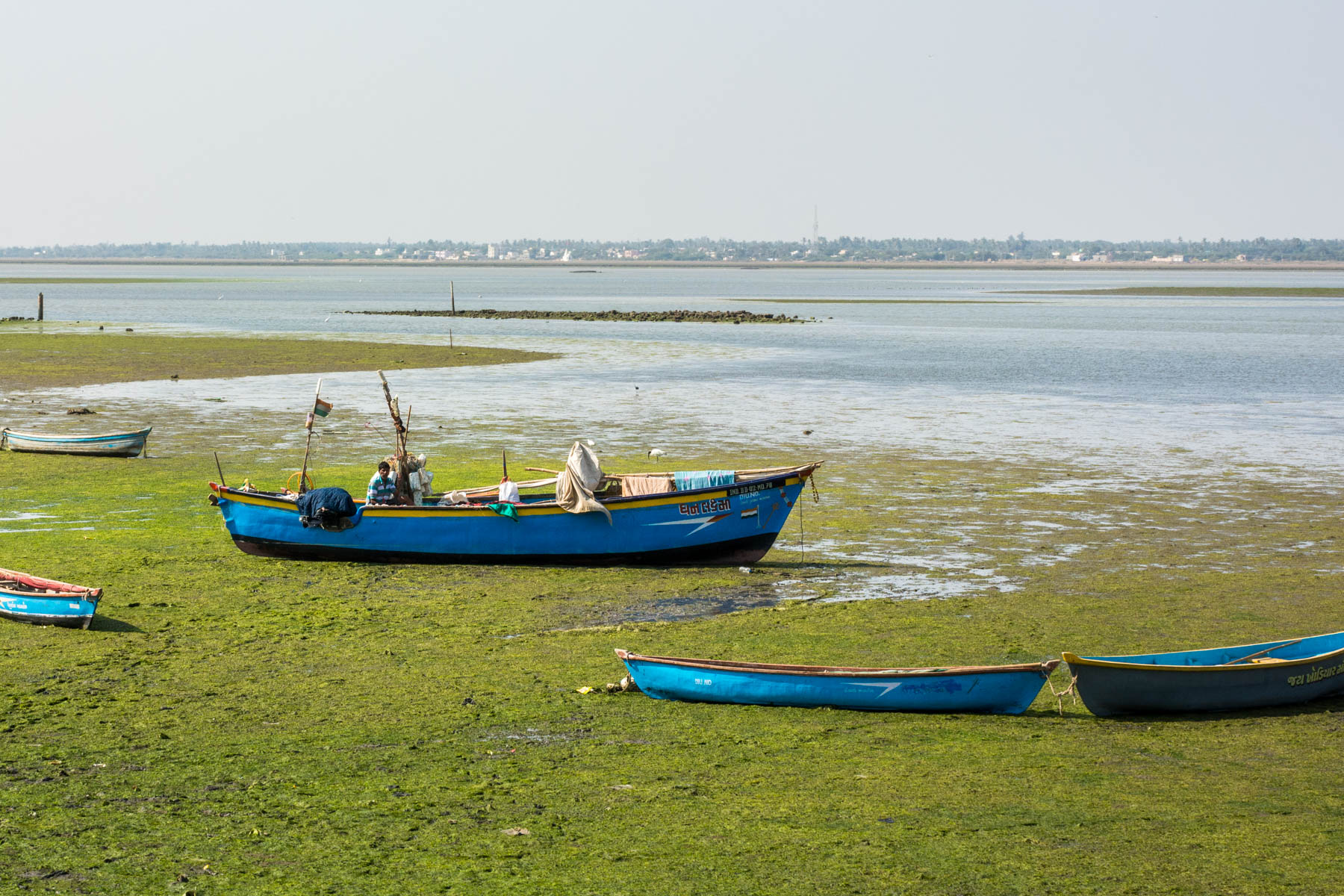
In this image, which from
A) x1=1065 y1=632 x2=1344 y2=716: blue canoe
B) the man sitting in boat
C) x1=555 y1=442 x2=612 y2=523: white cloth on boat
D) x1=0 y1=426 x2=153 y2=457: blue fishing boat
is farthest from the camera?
x1=0 y1=426 x2=153 y2=457: blue fishing boat

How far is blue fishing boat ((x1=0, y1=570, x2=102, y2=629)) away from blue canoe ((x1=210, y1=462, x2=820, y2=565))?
4.35 meters

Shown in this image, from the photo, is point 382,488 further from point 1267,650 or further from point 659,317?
point 659,317

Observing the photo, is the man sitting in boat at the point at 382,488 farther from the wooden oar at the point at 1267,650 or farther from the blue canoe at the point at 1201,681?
the wooden oar at the point at 1267,650

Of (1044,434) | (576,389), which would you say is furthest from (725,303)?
(1044,434)

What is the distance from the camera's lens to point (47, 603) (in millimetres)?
16797

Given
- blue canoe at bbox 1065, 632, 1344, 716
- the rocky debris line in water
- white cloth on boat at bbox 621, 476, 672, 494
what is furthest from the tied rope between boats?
the rocky debris line in water

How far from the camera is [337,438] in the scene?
35.8 meters

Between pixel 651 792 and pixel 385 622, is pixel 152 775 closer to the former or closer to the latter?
pixel 651 792

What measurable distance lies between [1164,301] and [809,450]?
145 metres

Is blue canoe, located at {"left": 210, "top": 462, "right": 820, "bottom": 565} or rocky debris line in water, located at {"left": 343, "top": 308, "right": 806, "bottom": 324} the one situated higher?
rocky debris line in water, located at {"left": 343, "top": 308, "right": 806, "bottom": 324}

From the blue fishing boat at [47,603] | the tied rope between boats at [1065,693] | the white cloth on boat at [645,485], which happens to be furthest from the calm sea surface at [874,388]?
the tied rope between boats at [1065,693]

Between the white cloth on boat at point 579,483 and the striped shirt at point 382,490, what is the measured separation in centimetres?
285

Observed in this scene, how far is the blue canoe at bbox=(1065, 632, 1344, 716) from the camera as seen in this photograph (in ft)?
45.0

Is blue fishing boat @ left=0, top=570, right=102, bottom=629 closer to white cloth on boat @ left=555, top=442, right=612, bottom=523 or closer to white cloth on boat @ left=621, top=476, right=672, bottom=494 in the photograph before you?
white cloth on boat @ left=555, top=442, right=612, bottom=523
